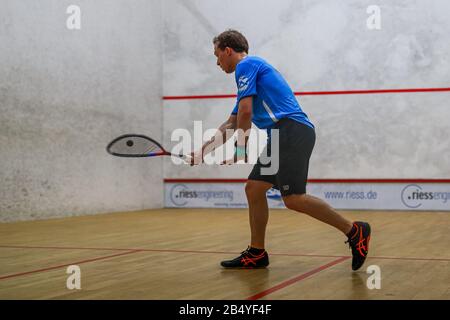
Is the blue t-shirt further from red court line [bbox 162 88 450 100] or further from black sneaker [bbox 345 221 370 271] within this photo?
red court line [bbox 162 88 450 100]

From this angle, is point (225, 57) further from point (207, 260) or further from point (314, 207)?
point (207, 260)

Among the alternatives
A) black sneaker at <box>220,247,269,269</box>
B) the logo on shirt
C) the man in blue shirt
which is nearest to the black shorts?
the man in blue shirt

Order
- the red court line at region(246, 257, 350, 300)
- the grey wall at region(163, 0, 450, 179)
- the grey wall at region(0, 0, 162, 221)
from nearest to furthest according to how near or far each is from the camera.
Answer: the red court line at region(246, 257, 350, 300) < the grey wall at region(0, 0, 162, 221) < the grey wall at region(163, 0, 450, 179)

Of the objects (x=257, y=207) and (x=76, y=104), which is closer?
(x=257, y=207)

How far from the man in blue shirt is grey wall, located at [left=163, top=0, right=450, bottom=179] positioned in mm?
4790

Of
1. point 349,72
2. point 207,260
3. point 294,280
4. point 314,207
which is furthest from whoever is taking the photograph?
point 349,72

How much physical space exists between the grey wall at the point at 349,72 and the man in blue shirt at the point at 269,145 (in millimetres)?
4790

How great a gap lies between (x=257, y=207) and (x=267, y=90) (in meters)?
0.51

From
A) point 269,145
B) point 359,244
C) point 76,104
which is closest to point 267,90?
point 269,145

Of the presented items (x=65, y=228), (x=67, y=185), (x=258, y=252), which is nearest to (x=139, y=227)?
(x=65, y=228)

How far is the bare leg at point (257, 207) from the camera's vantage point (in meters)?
3.09

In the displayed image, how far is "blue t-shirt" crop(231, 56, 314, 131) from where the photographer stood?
3045 mm

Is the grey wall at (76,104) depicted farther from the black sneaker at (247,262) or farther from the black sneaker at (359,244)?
the black sneaker at (359,244)

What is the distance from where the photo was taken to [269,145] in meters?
3.08
